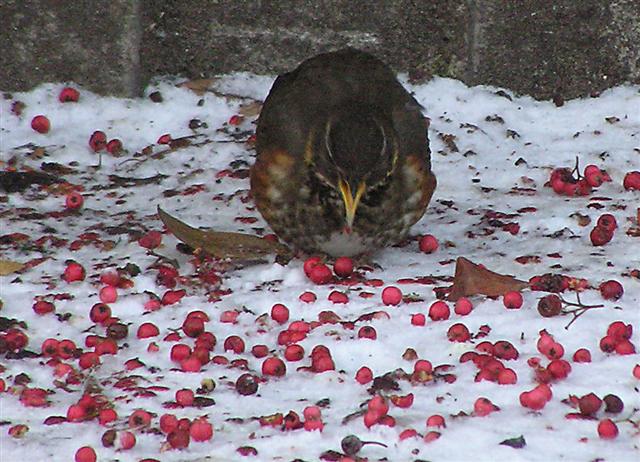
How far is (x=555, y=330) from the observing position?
4031 mm

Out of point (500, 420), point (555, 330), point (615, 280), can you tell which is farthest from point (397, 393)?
point (615, 280)

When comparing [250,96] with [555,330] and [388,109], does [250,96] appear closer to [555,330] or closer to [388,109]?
[388,109]

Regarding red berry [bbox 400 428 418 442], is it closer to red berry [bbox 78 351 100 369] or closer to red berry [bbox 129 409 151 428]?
red berry [bbox 129 409 151 428]

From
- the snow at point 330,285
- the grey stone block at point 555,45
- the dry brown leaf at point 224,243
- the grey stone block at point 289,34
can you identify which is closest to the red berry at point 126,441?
the snow at point 330,285

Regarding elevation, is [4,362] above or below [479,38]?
below

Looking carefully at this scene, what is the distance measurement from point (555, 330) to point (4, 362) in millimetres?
1684

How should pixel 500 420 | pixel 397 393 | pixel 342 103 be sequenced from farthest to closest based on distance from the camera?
pixel 342 103 → pixel 397 393 → pixel 500 420

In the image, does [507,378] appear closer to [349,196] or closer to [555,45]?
[349,196]

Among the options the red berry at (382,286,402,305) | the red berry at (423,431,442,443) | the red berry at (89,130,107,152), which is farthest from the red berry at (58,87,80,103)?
the red berry at (423,431,442,443)

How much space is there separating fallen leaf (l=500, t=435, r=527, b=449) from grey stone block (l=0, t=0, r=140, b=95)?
351 centimetres

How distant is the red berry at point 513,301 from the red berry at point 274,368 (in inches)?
31.1

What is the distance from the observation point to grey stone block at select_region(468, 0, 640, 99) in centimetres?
622

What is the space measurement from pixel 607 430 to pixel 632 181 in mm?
2269

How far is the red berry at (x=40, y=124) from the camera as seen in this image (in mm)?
6094
